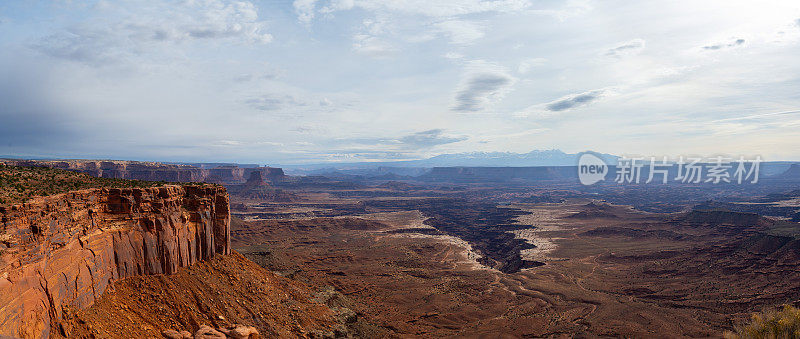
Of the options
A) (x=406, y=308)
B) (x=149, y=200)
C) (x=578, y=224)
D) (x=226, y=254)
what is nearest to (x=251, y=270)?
(x=226, y=254)

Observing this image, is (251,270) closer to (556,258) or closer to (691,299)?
(691,299)

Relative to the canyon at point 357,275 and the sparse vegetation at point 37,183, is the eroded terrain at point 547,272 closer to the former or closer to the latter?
the canyon at point 357,275

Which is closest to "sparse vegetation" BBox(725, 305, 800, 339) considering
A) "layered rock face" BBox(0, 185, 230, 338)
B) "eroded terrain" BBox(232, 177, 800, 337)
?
"eroded terrain" BBox(232, 177, 800, 337)

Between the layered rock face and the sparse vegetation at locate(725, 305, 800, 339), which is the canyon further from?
the sparse vegetation at locate(725, 305, 800, 339)

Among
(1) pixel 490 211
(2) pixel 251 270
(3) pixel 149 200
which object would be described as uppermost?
(3) pixel 149 200

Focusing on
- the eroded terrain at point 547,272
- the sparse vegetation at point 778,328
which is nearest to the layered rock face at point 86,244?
the eroded terrain at point 547,272

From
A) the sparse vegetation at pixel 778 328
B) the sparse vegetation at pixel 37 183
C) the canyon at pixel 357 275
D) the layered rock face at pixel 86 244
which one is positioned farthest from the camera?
the sparse vegetation at pixel 778 328
